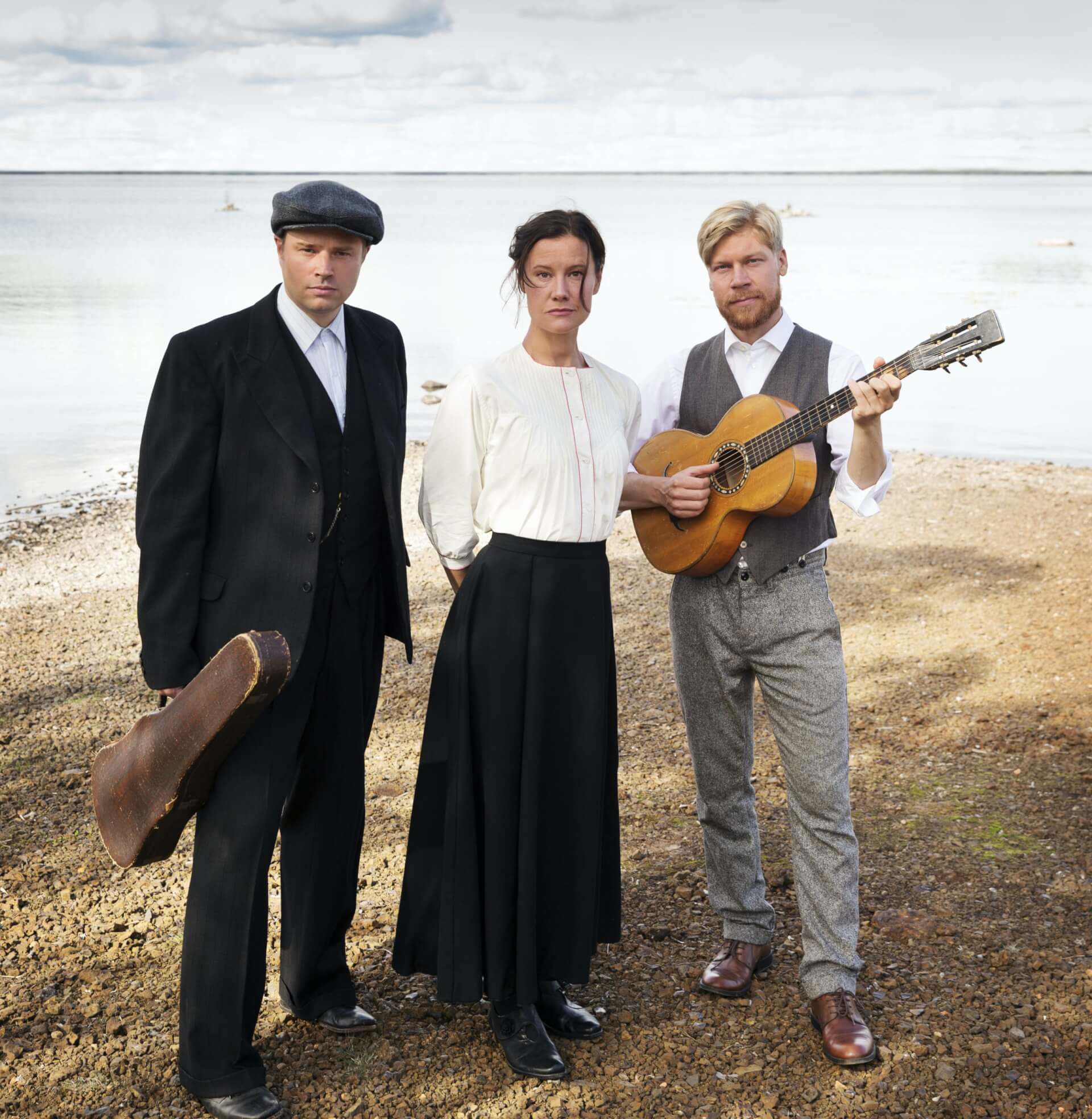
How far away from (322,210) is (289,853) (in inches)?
63.4

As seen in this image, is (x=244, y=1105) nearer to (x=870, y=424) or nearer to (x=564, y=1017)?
(x=564, y=1017)

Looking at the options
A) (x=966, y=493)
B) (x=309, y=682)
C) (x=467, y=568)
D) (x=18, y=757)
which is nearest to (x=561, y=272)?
(x=467, y=568)

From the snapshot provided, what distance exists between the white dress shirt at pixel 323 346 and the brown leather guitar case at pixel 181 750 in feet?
2.03

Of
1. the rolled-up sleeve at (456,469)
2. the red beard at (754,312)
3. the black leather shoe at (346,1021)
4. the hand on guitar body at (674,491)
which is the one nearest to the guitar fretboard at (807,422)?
the hand on guitar body at (674,491)

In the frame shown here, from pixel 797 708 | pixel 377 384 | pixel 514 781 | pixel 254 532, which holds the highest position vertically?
pixel 377 384

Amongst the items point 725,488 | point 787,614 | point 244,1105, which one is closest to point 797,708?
point 787,614

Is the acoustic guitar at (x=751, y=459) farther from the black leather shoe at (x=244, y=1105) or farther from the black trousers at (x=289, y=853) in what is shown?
the black leather shoe at (x=244, y=1105)

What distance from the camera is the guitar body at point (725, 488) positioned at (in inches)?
122

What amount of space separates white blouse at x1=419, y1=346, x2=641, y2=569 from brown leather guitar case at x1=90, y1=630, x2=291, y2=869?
1.91 feet

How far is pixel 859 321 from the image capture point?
25.8 m

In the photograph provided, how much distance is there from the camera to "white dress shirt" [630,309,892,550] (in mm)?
3176

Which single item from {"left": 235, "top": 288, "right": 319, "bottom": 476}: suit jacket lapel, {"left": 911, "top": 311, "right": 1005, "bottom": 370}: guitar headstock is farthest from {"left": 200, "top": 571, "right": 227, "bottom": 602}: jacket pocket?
{"left": 911, "top": 311, "right": 1005, "bottom": 370}: guitar headstock

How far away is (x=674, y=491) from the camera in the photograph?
10.8 ft

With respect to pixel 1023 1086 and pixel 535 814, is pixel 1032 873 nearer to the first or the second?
pixel 1023 1086
